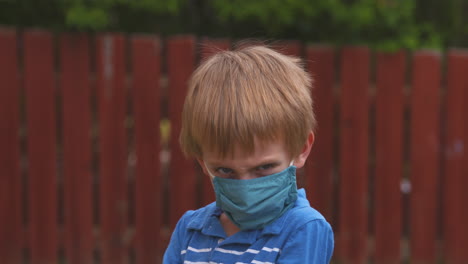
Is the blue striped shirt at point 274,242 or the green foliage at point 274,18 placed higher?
the green foliage at point 274,18

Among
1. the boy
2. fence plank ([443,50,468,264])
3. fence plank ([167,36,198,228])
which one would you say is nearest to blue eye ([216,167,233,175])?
the boy

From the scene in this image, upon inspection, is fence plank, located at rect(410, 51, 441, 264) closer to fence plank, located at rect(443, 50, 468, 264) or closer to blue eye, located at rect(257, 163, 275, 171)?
fence plank, located at rect(443, 50, 468, 264)

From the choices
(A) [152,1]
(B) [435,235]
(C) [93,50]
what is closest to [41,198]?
(C) [93,50]

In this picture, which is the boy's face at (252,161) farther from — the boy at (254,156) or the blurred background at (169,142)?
the blurred background at (169,142)

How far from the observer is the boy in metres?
1.97

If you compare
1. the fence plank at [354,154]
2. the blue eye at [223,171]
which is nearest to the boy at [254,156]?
the blue eye at [223,171]

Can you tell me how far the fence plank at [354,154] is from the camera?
5758 millimetres

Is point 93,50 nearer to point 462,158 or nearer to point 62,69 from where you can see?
point 62,69

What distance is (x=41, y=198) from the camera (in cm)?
582

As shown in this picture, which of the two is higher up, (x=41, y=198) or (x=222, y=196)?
(x=222, y=196)

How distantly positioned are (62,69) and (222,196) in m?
3.97

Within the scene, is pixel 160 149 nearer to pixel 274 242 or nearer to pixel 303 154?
pixel 303 154

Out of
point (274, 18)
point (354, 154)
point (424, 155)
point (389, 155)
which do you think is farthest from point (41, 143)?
point (424, 155)

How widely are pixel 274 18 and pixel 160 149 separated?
1583 mm
